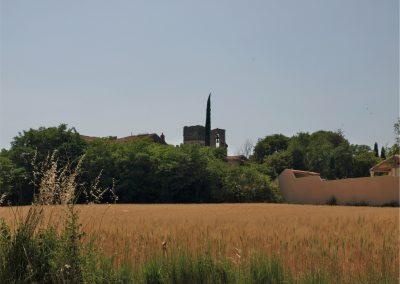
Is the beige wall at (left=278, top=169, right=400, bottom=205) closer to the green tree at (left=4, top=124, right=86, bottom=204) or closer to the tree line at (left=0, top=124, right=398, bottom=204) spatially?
the tree line at (left=0, top=124, right=398, bottom=204)

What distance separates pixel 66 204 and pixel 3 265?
84cm

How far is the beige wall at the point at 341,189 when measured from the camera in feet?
104

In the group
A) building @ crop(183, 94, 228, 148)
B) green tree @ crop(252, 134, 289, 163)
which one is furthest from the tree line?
building @ crop(183, 94, 228, 148)

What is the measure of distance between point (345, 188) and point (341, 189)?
1.10 ft

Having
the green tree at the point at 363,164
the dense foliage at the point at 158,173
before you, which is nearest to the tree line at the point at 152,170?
the dense foliage at the point at 158,173

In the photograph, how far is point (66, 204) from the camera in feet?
16.0

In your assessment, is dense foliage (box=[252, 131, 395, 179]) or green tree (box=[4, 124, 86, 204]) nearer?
green tree (box=[4, 124, 86, 204])

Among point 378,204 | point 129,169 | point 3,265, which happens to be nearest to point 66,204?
point 3,265

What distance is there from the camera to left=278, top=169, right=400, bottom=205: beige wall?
3156cm

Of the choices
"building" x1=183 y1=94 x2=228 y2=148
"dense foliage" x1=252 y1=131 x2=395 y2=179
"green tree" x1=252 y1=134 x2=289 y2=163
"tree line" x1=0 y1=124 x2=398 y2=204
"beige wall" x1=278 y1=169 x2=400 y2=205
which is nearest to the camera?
"beige wall" x1=278 y1=169 x2=400 y2=205

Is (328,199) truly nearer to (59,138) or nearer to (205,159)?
(205,159)

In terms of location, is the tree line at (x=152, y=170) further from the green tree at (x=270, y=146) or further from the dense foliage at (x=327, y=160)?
the green tree at (x=270, y=146)

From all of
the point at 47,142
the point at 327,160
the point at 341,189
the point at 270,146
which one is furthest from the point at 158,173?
the point at 270,146

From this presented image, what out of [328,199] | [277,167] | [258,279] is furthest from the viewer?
[277,167]
